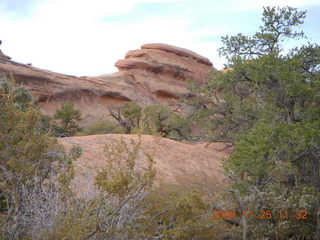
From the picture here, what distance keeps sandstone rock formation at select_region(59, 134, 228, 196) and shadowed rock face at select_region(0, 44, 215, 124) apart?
44.5 feet

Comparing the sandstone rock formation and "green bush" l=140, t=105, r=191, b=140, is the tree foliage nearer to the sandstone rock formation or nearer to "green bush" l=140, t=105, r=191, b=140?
the sandstone rock formation

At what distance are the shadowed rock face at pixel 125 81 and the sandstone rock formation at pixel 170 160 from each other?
13556 millimetres

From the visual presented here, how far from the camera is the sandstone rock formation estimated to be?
8.79 metres

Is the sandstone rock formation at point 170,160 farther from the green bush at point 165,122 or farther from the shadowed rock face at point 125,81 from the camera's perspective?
the shadowed rock face at point 125,81

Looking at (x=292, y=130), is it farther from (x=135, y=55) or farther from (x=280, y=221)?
(x=135, y=55)

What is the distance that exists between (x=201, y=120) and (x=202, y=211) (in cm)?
928

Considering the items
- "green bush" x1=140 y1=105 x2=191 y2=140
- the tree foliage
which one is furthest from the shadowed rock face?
the tree foliage

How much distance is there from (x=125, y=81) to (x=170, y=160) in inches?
998

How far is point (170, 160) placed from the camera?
1002cm

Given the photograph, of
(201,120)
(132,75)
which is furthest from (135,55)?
(201,120)

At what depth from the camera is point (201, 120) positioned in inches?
596

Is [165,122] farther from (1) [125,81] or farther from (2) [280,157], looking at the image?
(1) [125,81]

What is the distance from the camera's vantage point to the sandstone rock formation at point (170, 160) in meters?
8.79

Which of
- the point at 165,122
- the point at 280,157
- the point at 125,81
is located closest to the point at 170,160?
the point at 280,157
